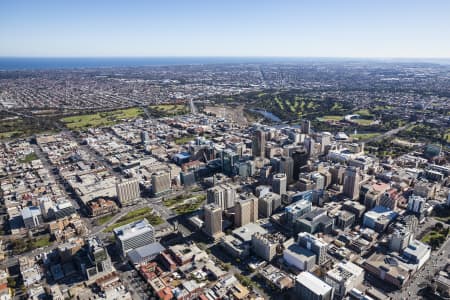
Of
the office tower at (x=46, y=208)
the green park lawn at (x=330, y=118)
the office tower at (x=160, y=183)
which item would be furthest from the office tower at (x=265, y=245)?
the green park lawn at (x=330, y=118)

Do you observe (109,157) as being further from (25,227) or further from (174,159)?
(25,227)

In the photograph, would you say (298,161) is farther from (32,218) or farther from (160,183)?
(32,218)

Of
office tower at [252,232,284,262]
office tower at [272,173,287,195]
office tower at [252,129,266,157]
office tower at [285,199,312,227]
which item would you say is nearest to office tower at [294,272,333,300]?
office tower at [252,232,284,262]

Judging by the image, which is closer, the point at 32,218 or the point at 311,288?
the point at 311,288

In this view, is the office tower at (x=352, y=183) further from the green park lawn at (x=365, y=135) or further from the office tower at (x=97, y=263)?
the green park lawn at (x=365, y=135)

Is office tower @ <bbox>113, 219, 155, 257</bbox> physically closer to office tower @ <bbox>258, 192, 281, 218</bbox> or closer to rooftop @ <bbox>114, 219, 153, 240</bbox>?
rooftop @ <bbox>114, 219, 153, 240</bbox>

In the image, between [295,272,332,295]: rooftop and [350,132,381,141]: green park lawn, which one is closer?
[295,272,332,295]: rooftop

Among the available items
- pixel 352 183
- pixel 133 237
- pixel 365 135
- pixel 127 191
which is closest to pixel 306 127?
pixel 365 135
